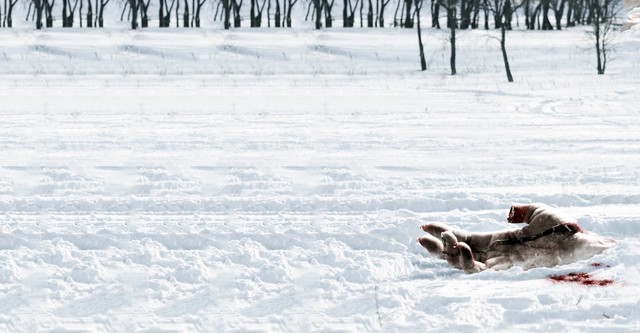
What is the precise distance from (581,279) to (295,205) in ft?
11.5

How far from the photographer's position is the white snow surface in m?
5.69

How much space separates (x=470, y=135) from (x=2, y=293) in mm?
10017

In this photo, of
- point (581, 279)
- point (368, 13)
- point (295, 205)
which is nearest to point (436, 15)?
point (368, 13)

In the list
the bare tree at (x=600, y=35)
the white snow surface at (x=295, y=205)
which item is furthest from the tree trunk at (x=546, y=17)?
the white snow surface at (x=295, y=205)

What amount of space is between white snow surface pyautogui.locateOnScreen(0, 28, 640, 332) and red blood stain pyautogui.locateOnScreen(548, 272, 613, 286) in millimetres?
107

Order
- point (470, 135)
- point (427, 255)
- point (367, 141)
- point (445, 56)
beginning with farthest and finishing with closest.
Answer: point (445, 56)
point (470, 135)
point (367, 141)
point (427, 255)

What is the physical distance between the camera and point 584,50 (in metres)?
47.5

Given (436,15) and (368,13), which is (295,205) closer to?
(436,15)

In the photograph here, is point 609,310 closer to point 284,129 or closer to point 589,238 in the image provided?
point 589,238

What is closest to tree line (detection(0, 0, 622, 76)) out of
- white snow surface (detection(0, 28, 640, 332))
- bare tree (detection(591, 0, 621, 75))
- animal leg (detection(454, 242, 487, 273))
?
bare tree (detection(591, 0, 621, 75))

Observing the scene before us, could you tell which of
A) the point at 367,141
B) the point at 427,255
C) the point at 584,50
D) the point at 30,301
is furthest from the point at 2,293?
the point at 584,50

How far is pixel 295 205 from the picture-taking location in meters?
8.84

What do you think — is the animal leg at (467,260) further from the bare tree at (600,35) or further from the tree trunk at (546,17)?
the tree trunk at (546,17)

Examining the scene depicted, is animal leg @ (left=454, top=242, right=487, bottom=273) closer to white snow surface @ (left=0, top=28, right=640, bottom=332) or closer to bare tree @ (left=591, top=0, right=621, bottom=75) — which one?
white snow surface @ (left=0, top=28, right=640, bottom=332)
